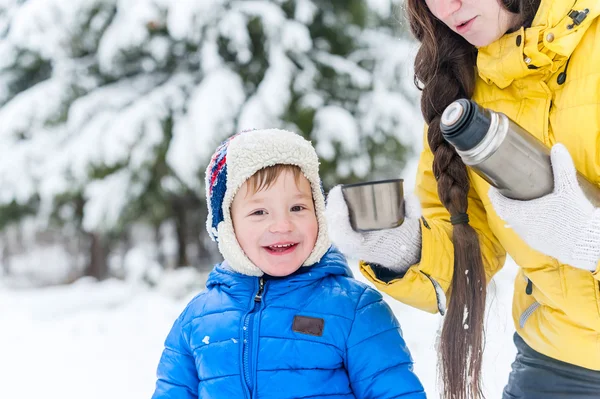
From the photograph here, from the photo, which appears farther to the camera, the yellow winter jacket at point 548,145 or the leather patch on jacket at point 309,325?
the leather patch on jacket at point 309,325

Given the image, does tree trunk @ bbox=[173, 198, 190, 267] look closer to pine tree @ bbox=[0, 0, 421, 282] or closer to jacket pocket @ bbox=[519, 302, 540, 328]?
pine tree @ bbox=[0, 0, 421, 282]

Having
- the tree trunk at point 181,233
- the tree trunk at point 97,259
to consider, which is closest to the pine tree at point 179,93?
the tree trunk at point 181,233

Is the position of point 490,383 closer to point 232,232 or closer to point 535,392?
point 535,392

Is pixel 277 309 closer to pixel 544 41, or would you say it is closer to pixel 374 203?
pixel 374 203

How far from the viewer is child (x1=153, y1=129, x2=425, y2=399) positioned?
4.97ft

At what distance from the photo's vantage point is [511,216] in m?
1.24

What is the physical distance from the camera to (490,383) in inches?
126

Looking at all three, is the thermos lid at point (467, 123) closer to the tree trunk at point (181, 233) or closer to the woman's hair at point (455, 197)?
the woman's hair at point (455, 197)

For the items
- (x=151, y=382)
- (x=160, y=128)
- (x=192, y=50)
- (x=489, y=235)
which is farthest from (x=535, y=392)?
(x=192, y=50)

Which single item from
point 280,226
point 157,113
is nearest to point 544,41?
point 280,226

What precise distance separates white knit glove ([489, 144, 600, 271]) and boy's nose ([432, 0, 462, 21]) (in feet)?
1.48

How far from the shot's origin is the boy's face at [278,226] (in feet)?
5.29

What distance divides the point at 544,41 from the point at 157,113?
4.15 m

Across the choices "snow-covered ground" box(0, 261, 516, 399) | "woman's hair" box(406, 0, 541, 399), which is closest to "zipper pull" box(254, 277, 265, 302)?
"woman's hair" box(406, 0, 541, 399)
